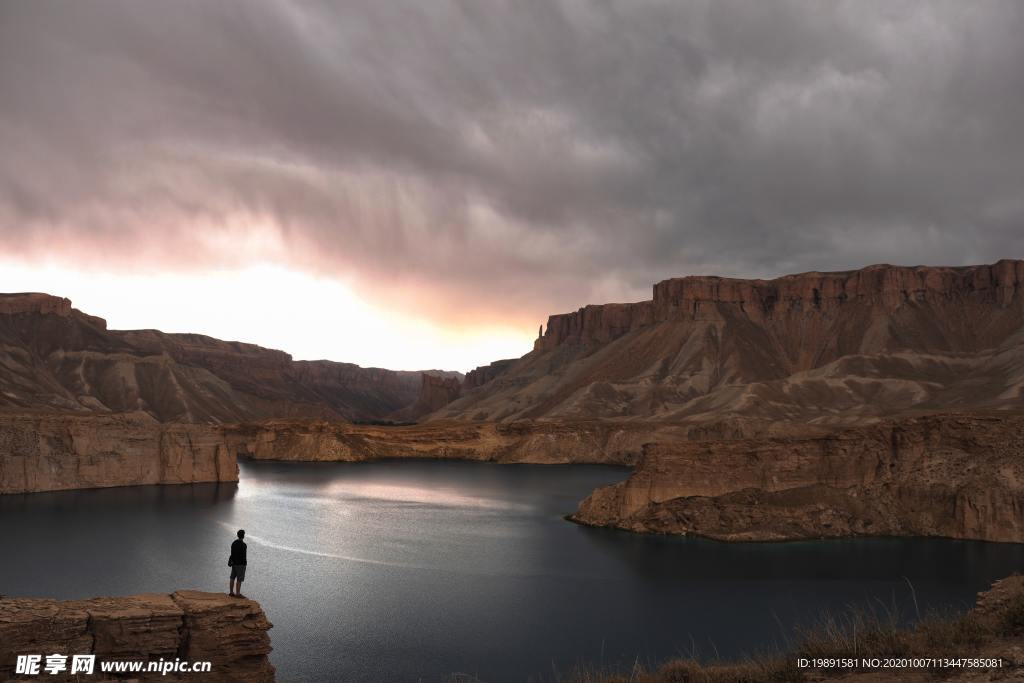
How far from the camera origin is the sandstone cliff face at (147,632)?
46.2 ft

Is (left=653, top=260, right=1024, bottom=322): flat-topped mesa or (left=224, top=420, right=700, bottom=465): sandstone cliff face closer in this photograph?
(left=224, top=420, right=700, bottom=465): sandstone cliff face

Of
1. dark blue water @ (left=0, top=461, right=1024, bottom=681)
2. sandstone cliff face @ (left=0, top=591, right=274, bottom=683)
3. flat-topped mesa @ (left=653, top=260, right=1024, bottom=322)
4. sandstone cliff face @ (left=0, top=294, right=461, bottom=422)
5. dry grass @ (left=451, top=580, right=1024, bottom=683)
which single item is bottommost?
dark blue water @ (left=0, top=461, right=1024, bottom=681)

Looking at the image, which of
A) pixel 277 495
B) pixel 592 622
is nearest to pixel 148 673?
pixel 592 622

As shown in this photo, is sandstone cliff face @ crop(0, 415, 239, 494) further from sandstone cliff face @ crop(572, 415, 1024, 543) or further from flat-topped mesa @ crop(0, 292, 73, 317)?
flat-topped mesa @ crop(0, 292, 73, 317)

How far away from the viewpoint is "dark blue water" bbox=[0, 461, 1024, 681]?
2703 cm

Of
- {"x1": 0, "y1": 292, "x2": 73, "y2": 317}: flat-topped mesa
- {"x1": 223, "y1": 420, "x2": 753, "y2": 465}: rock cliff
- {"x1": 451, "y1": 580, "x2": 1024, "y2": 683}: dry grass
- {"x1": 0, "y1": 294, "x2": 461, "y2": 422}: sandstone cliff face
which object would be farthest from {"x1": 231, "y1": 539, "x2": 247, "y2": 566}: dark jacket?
{"x1": 0, "y1": 292, "x2": 73, "y2": 317}: flat-topped mesa

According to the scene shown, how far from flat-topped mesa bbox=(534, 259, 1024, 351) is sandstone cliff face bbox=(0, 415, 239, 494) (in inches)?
5388

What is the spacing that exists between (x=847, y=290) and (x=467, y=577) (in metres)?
168

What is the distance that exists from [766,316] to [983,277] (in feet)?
155

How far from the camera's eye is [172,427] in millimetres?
82500

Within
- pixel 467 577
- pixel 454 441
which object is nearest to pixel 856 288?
pixel 454 441

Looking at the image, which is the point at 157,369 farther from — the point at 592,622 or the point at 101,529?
the point at 592,622

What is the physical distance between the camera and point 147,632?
49.5ft

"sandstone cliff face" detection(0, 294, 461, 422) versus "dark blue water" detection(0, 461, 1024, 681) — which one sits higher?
"sandstone cliff face" detection(0, 294, 461, 422)
